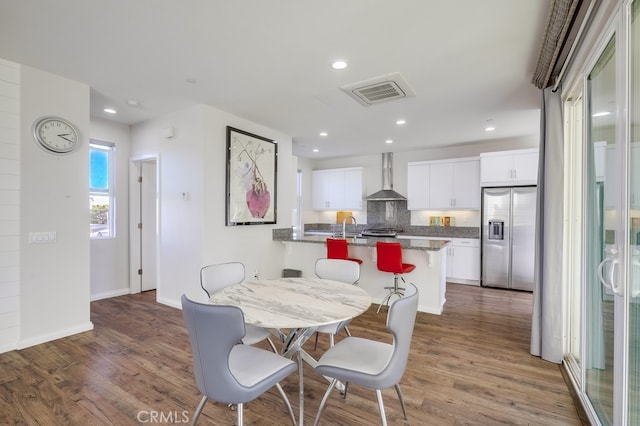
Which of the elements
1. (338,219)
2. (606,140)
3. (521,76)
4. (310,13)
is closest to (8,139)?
(310,13)

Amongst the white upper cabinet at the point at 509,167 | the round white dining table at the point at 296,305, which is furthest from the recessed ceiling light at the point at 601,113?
the white upper cabinet at the point at 509,167

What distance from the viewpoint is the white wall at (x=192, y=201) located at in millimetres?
3873

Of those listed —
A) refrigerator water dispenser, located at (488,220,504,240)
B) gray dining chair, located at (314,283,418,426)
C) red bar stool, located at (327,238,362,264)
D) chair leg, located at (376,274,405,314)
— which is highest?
refrigerator water dispenser, located at (488,220,504,240)

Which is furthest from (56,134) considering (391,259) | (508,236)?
(508,236)

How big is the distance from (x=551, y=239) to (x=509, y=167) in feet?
9.78

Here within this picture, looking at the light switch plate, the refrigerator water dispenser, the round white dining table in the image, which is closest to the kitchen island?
the refrigerator water dispenser

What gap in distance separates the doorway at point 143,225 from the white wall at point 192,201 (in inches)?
17.7

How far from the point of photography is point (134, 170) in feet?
15.8

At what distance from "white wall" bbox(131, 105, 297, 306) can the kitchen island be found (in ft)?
2.47

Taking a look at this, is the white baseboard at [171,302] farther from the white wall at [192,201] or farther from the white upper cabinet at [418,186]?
the white upper cabinet at [418,186]

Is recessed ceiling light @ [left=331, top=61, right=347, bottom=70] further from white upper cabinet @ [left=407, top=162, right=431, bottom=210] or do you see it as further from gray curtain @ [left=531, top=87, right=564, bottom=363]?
white upper cabinet @ [left=407, top=162, right=431, bottom=210]

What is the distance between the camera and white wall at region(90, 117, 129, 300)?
446cm

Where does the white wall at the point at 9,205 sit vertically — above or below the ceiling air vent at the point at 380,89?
below

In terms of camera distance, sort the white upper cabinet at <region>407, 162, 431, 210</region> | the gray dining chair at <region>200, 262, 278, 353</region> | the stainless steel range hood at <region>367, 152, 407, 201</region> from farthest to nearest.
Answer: the stainless steel range hood at <region>367, 152, 407, 201</region> → the white upper cabinet at <region>407, 162, 431, 210</region> → the gray dining chair at <region>200, 262, 278, 353</region>
